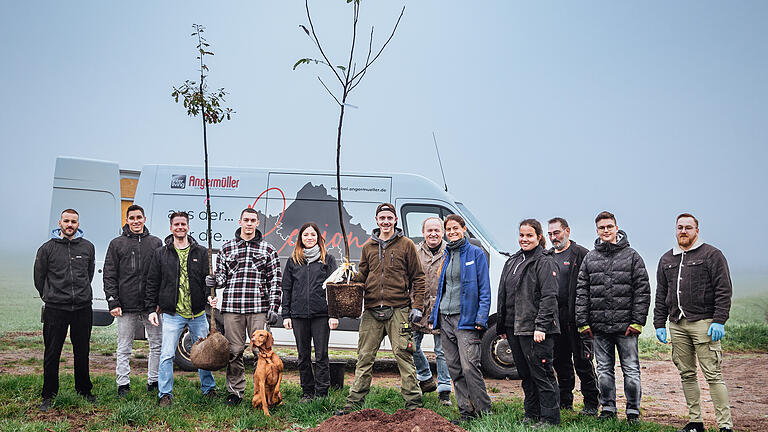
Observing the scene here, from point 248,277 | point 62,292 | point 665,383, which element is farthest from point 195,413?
point 665,383

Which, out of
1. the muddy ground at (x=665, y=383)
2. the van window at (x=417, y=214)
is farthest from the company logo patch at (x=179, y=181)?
the van window at (x=417, y=214)

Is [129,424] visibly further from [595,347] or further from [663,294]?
[663,294]

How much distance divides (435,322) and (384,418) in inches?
43.0

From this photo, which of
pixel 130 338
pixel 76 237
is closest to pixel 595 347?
pixel 130 338

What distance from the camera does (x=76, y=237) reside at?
6.14 meters

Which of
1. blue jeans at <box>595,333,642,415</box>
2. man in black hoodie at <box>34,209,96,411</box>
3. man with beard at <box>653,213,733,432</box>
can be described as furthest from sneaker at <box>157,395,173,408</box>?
man with beard at <box>653,213,733,432</box>

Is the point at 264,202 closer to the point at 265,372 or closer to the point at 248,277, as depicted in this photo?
the point at 248,277

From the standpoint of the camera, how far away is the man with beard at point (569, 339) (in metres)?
5.81

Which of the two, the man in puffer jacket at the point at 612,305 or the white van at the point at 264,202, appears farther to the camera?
the white van at the point at 264,202

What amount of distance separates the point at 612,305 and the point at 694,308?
2.22 ft

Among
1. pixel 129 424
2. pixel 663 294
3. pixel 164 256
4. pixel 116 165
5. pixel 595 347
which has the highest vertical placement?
pixel 116 165

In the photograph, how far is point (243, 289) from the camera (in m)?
5.96

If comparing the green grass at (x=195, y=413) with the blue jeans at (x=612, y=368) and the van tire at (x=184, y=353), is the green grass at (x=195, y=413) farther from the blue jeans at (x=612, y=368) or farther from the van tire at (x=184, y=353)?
the van tire at (x=184, y=353)

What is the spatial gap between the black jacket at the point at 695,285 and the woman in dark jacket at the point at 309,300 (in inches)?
130
